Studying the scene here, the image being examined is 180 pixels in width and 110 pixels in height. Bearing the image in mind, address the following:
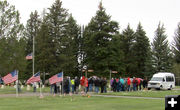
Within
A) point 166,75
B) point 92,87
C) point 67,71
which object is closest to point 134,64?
point 67,71

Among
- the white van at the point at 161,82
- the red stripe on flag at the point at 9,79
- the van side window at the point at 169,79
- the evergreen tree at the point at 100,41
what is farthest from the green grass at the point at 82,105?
the evergreen tree at the point at 100,41

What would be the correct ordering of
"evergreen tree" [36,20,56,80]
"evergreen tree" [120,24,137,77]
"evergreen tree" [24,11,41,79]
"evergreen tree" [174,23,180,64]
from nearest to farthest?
"evergreen tree" [36,20,56,80], "evergreen tree" [24,11,41,79], "evergreen tree" [120,24,137,77], "evergreen tree" [174,23,180,64]

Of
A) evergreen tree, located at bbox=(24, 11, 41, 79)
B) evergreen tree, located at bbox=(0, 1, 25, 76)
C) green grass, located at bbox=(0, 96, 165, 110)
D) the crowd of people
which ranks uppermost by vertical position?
evergreen tree, located at bbox=(24, 11, 41, 79)

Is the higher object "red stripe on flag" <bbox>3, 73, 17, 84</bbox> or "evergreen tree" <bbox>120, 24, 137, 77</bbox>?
"evergreen tree" <bbox>120, 24, 137, 77</bbox>

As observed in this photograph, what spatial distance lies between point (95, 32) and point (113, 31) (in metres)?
4.17

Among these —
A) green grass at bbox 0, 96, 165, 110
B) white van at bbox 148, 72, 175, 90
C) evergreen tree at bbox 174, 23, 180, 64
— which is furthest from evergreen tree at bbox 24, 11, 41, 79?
green grass at bbox 0, 96, 165, 110

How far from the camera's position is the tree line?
6212cm

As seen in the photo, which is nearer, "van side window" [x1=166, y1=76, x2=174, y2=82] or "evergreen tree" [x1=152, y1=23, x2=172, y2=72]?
"van side window" [x1=166, y1=76, x2=174, y2=82]

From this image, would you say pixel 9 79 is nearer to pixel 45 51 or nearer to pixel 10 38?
pixel 10 38

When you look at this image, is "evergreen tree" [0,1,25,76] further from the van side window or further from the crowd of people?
the van side window

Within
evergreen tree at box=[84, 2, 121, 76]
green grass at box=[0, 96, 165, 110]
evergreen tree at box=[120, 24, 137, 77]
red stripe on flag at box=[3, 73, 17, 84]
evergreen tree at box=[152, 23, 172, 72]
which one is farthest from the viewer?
evergreen tree at box=[120, 24, 137, 77]

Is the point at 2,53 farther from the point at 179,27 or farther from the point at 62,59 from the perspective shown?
the point at 179,27

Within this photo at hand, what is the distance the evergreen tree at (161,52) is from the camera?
73250 millimetres

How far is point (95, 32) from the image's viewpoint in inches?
2744
